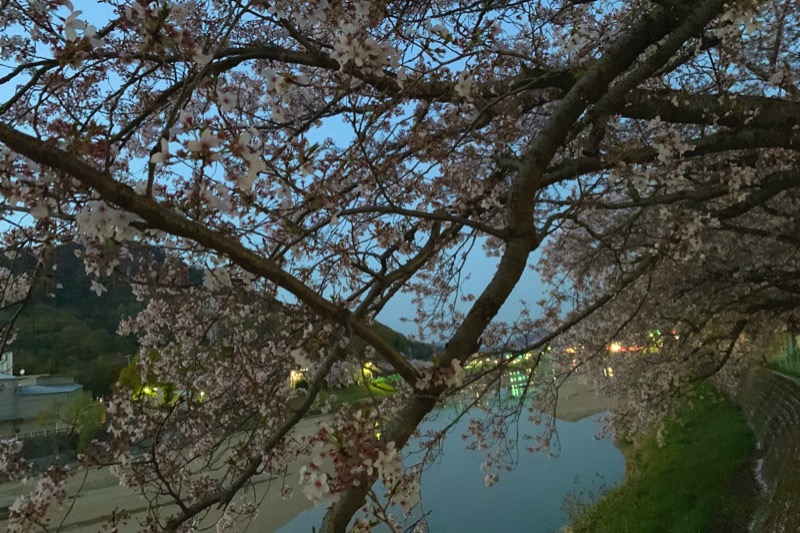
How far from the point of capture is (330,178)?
2.88 m

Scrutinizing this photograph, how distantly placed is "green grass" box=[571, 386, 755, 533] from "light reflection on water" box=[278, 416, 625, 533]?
146 centimetres

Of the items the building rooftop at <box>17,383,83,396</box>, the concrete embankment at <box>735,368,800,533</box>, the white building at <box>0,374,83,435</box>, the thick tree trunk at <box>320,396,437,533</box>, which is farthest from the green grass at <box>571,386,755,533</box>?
the building rooftop at <box>17,383,83,396</box>

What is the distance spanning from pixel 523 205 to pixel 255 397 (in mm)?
1722

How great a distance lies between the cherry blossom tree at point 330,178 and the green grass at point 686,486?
3775 mm

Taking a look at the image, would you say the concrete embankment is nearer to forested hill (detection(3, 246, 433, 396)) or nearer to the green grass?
the green grass

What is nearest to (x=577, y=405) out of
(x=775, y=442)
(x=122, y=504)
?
(x=775, y=442)

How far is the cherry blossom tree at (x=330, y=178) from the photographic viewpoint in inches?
59.4

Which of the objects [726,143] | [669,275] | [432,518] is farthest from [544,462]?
[726,143]

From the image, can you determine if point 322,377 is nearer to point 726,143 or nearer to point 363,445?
point 363,445

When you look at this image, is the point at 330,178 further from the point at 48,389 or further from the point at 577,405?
the point at 577,405

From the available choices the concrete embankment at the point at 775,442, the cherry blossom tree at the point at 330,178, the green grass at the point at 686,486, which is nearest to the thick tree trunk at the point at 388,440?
the cherry blossom tree at the point at 330,178

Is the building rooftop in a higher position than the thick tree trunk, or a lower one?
higher

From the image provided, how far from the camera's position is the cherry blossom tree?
151 centimetres

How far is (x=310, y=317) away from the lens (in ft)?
8.50
